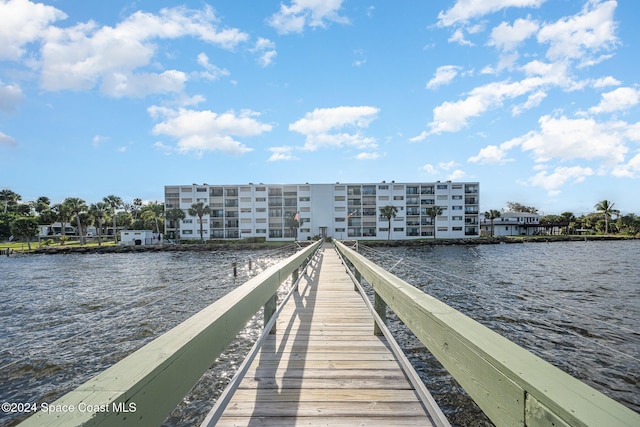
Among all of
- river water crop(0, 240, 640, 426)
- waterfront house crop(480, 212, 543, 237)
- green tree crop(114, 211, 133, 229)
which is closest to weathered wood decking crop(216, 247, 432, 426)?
river water crop(0, 240, 640, 426)

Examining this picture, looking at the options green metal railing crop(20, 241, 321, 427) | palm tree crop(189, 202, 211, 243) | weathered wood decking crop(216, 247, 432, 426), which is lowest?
weathered wood decking crop(216, 247, 432, 426)

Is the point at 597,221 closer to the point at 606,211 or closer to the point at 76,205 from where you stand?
the point at 606,211

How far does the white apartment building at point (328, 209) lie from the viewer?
6881cm

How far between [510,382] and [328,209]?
6766 centimetres

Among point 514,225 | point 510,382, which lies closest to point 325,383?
point 510,382

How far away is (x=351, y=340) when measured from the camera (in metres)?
4.18

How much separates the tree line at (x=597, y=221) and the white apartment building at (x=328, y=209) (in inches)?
657

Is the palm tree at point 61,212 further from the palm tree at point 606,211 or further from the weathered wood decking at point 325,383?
the palm tree at point 606,211

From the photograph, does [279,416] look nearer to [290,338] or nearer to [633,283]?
[290,338]

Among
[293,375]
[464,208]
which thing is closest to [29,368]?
[293,375]

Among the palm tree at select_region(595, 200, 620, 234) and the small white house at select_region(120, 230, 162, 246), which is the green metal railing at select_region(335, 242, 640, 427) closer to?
the small white house at select_region(120, 230, 162, 246)

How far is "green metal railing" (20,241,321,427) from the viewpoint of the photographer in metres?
0.92

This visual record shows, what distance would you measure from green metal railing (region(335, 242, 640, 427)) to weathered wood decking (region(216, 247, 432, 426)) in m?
0.90

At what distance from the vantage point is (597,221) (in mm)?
88750
